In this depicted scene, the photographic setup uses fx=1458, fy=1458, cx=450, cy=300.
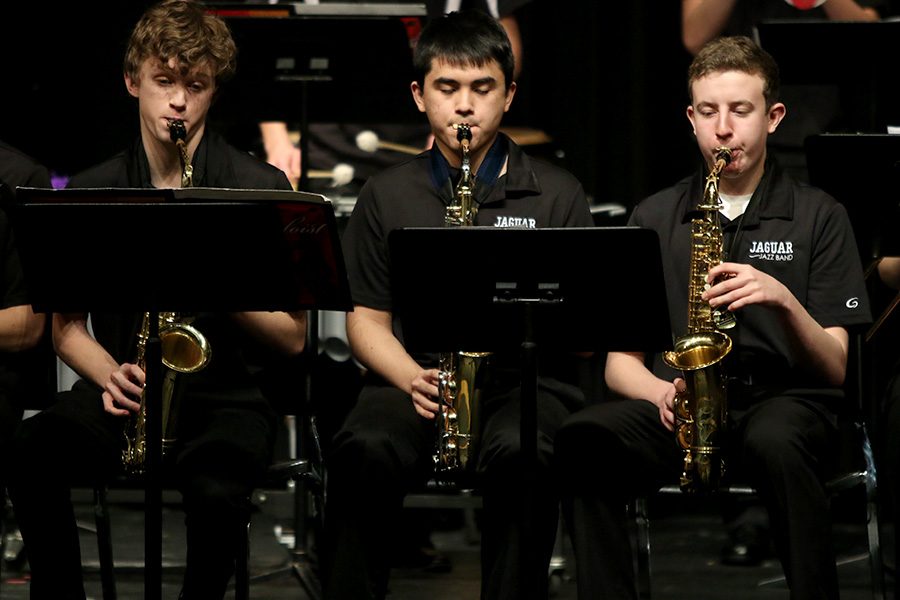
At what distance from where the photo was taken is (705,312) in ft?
12.9

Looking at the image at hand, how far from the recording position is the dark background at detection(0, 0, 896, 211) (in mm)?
6324

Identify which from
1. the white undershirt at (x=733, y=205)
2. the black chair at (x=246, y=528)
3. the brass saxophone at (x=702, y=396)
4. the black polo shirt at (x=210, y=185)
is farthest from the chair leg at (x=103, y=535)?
the white undershirt at (x=733, y=205)

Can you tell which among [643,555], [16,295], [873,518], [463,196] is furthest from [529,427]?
[16,295]

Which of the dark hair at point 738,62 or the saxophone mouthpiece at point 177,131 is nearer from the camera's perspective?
the saxophone mouthpiece at point 177,131

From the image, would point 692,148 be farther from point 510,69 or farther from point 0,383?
point 0,383

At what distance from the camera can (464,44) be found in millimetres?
4184

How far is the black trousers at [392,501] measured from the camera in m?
3.73

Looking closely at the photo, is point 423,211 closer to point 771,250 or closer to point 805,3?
point 771,250

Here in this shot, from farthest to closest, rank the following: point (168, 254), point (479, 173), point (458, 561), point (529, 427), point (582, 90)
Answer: point (582, 90) → point (458, 561) → point (479, 173) → point (529, 427) → point (168, 254)

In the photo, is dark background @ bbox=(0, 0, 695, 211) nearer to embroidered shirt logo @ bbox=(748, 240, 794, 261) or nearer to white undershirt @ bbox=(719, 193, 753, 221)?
white undershirt @ bbox=(719, 193, 753, 221)

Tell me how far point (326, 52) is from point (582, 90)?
192 centimetres

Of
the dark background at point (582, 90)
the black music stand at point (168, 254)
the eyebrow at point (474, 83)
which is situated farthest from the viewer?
the dark background at point (582, 90)

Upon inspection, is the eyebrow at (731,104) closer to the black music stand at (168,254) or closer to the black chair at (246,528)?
the black music stand at (168,254)

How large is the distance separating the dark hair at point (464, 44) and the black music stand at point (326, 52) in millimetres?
448
